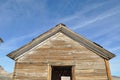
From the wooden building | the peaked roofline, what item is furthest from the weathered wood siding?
the peaked roofline

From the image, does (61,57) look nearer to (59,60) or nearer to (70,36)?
(59,60)

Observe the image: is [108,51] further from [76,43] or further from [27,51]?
[27,51]

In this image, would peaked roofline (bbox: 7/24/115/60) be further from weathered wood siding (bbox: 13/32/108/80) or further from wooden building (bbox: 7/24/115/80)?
weathered wood siding (bbox: 13/32/108/80)

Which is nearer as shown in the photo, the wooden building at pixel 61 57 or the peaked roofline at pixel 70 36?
the wooden building at pixel 61 57

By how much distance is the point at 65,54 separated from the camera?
31.2 feet

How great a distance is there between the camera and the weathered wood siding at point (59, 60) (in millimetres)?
8953

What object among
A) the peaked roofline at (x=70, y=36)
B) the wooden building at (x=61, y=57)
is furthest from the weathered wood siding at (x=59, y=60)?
the peaked roofline at (x=70, y=36)

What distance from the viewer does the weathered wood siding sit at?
29.4 feet

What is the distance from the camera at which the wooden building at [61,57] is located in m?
8.98

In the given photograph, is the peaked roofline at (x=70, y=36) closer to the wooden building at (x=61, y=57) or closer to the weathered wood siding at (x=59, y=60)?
the wooden building at (x=61, y=57)

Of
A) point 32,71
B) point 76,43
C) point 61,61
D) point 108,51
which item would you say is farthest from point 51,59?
point 108,51

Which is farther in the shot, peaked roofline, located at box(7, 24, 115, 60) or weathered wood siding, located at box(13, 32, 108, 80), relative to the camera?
peaked roofline, located at box(7, 24, 115, 60)

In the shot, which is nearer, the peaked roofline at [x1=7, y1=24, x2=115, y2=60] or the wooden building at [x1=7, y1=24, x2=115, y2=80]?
the wooden building at [x1=7, y1=24, x2=115, y2=80]

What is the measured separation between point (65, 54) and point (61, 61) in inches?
20.5
